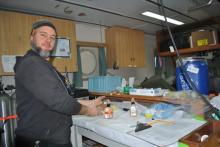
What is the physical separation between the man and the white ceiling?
107 cm

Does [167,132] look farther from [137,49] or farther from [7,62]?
[137,49]

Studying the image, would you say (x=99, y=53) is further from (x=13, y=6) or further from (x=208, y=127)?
(x=208, y=127)

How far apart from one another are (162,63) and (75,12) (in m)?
1.96

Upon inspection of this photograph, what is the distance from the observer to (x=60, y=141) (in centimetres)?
111

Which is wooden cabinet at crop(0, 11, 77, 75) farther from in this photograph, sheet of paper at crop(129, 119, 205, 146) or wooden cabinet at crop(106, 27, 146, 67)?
sheet of paper at crop(129, 119, 205, 146)

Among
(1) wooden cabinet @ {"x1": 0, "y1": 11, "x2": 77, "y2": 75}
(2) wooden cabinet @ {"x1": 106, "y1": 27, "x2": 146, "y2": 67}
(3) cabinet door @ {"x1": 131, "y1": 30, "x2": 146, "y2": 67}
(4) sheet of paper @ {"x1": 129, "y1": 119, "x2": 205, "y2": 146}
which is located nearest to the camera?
(4) sheet of paper @ {"x1": 129, "y1": 119, "x2": 205, "y2": 146}

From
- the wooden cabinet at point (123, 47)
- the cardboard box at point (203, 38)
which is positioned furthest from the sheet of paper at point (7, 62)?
the cardboard box at point (203, 38)

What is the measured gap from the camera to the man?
99cm

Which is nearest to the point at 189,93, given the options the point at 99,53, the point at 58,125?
the point at 58,125

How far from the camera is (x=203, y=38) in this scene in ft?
7.63

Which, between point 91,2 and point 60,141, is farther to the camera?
point 91,2

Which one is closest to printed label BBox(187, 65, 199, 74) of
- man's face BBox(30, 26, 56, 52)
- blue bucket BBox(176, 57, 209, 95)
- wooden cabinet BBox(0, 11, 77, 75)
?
blue bucket BBox(176, 57, 209, 95)

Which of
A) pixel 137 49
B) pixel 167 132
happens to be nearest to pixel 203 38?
Result: pixel 137 49

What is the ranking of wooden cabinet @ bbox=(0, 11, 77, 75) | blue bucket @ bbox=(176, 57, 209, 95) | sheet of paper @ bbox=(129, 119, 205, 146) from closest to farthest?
sheet of paper @ bbox=(129, 119, 205, 146)
blue bucket @ bbox=(176, 57, 209, 95)
wooden cabinet @ bbox=(0, 11, 77, 75)
